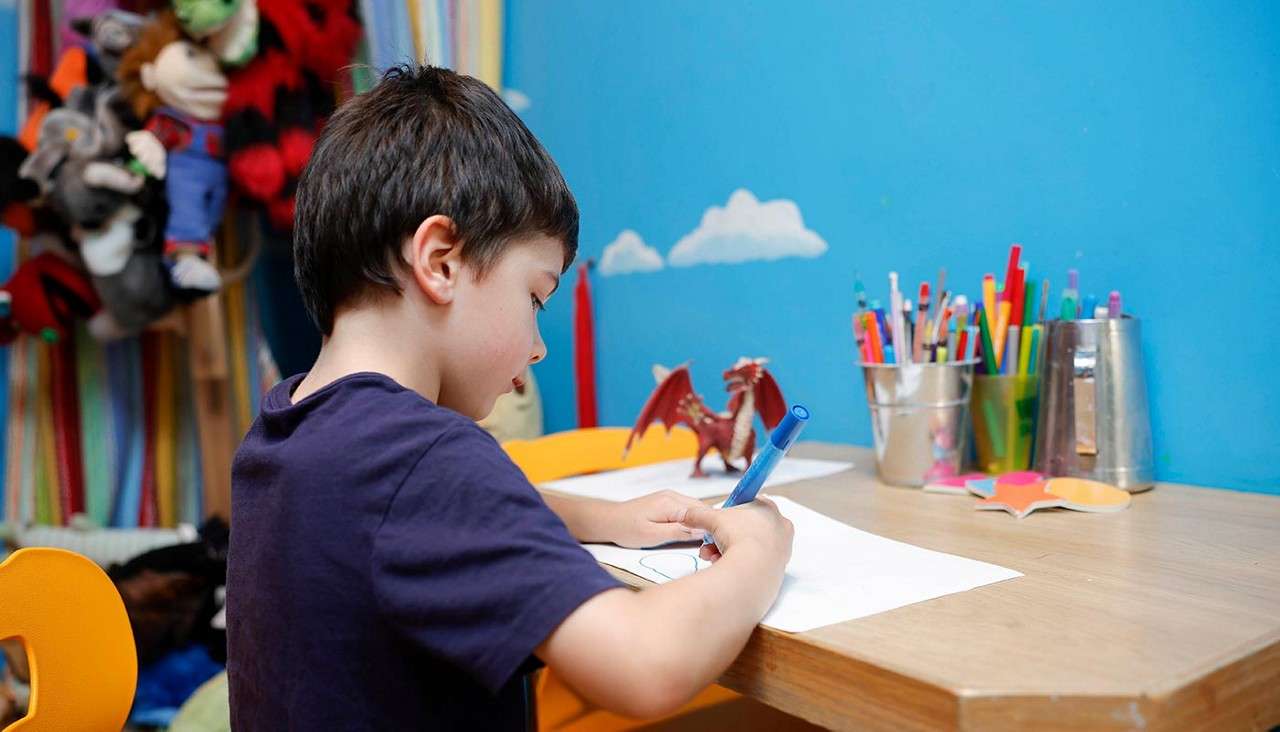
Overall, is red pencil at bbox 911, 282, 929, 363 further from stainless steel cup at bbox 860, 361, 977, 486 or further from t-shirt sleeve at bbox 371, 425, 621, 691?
t-shirt sleeve at bbox 371, 425, 621, 691

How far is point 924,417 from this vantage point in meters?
0.90

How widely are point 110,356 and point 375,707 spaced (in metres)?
1.19

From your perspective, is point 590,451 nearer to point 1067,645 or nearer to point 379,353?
point 379,353

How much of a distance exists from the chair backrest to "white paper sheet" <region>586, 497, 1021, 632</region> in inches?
13.1

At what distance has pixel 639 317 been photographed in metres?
1.49

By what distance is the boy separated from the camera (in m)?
0.48

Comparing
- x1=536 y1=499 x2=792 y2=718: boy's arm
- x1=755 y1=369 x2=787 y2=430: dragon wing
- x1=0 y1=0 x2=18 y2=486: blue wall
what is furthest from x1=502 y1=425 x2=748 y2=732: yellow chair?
x1=0 y1=0 x2=18 y2=486: blue wall

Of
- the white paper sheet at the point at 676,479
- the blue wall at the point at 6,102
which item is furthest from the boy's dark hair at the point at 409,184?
the blue wall at the point at 6,102

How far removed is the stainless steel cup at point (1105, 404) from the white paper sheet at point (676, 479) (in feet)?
0.78

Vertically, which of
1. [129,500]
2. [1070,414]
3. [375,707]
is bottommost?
[129,500]

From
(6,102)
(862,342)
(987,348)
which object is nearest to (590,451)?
(862,342)


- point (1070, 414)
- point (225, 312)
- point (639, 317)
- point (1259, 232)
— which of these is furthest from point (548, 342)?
point (1259, 232)

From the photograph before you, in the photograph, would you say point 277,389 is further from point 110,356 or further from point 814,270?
point 110,356

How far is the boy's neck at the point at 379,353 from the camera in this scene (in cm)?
63
